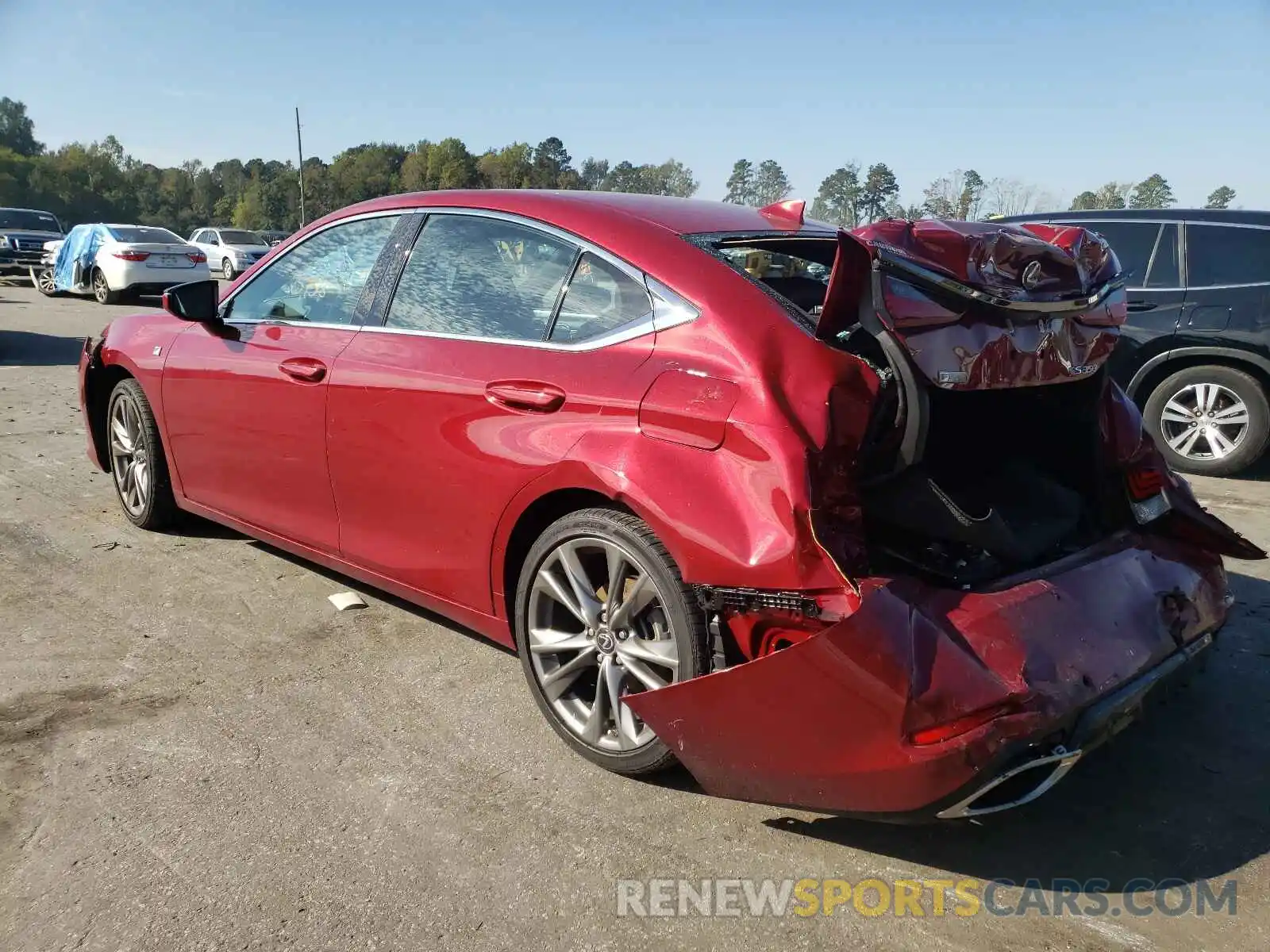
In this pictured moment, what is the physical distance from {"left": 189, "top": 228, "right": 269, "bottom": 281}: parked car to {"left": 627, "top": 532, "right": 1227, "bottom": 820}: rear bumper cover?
26896mm

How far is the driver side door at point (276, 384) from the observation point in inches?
148

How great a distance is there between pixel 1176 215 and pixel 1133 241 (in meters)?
0.32

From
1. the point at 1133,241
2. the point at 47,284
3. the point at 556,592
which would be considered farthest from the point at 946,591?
the point at 47,284

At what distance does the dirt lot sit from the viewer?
2.28 meters

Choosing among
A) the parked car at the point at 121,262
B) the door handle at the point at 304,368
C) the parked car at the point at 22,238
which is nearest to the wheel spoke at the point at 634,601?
the door handle at the point at 304,368

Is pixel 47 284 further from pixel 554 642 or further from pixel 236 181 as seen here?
pixel 236 181

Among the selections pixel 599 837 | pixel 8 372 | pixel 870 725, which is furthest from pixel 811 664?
pixel 8 372

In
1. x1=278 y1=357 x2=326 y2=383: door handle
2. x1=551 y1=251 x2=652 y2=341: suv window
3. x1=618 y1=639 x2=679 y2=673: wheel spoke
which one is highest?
x1=551 y1=251 x2=652 y2=341: suv window

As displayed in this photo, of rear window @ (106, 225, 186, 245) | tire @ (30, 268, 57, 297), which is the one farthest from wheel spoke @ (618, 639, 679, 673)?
tire @ (30, 268, 57, 297)

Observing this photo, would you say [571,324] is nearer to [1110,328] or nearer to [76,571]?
[1110,328]

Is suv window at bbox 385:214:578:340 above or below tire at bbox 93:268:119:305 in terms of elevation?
above

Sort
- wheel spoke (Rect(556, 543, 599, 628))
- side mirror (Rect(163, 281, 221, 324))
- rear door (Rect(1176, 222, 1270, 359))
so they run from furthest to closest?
1. rear door (Rect(1176, 222, 1270, 359))
2. side mirror (Rect(163, 281, 221, 324))
3. wheel spoke (Rect(556, 543, 599, 628))

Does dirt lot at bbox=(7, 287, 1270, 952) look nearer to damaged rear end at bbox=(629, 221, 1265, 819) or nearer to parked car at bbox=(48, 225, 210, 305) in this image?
damaged rear end at bbox=(629, 221, 1265, 819)

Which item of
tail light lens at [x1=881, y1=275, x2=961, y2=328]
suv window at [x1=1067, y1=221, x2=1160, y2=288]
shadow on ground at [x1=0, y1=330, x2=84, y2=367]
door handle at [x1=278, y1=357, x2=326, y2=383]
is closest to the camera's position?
tail light lens at [x1=881, y1=275, x2=961, y2=328]
